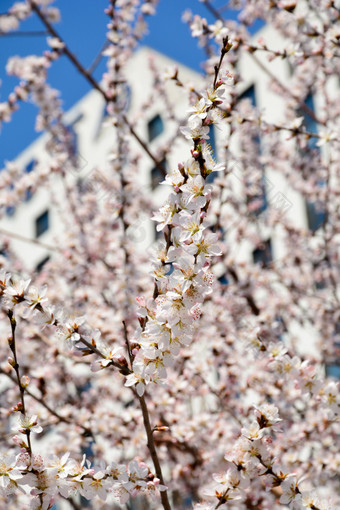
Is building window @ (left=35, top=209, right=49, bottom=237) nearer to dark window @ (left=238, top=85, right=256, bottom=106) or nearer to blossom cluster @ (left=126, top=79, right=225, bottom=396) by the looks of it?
dark window @ (left=238, top=85, right=256, bottom=106)

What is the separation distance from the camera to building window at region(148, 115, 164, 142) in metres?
19.4

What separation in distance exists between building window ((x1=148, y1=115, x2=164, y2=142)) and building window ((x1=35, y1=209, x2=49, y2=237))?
6667 millimetres

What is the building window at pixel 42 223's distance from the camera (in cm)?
2348

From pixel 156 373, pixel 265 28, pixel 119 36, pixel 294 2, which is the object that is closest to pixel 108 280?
pixel 119 36

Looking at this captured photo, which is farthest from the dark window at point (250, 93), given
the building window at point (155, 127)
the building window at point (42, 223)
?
the building window at point (42, 223)

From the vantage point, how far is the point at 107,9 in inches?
180

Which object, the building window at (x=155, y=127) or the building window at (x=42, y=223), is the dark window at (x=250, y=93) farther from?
the building window at (x=42, y=223)

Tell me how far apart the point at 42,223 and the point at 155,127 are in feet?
24.7

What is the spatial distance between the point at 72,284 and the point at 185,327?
13.3 ft

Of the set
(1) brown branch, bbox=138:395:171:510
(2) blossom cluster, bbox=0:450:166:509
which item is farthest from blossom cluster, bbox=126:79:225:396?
(2) blossom cluster, bbox=0:450:166:509

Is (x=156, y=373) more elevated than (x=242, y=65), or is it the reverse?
(x=242, y=65)

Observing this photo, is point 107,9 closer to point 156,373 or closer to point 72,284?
point 72,284

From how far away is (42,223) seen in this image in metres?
23.8

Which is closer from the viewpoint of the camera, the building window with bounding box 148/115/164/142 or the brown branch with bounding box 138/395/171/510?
the brown branch with bounding box 138/395/171/510
